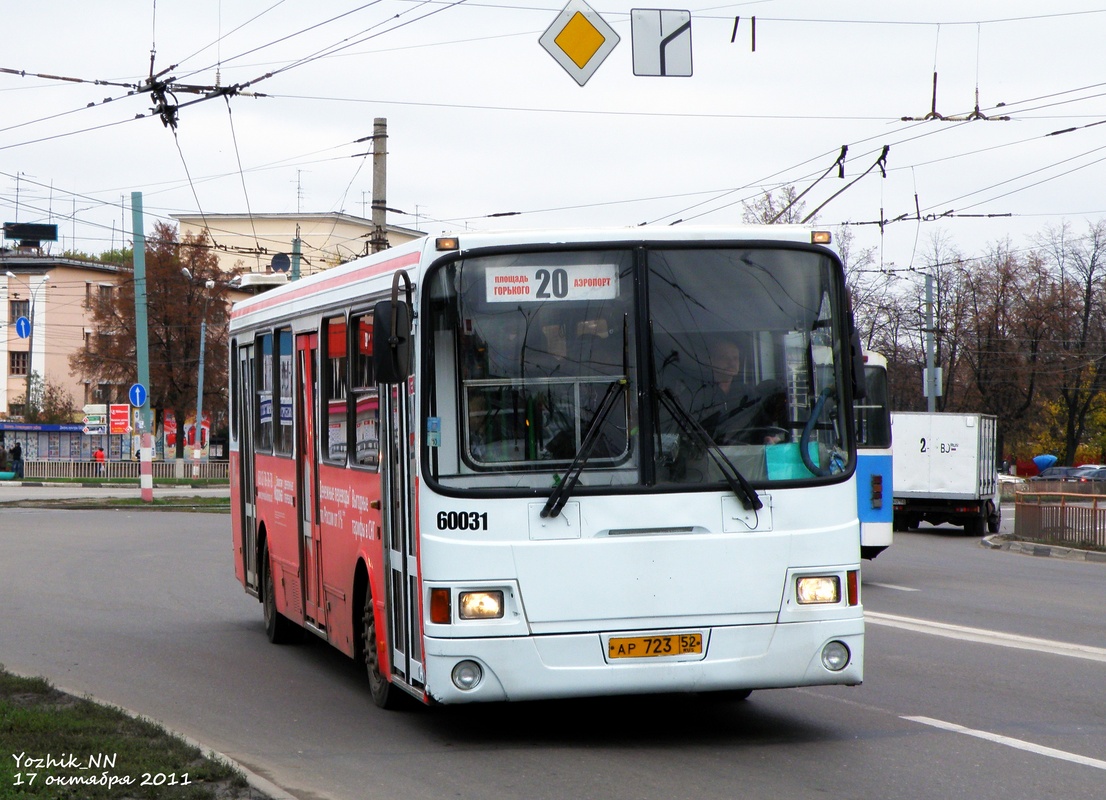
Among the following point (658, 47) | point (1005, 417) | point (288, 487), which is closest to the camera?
point (288, 487)

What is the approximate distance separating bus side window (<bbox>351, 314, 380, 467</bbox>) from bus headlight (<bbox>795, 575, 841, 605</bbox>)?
8.40 ft

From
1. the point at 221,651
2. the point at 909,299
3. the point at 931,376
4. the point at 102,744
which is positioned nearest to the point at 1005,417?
the point at 909,299

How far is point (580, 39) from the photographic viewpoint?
14.7 metres

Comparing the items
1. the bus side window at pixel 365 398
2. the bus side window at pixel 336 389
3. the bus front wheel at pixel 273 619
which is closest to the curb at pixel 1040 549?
the bus front wheel at pixel 273 619

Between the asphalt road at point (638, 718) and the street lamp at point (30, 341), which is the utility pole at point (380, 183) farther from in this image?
the street lamp at point (30, 341)

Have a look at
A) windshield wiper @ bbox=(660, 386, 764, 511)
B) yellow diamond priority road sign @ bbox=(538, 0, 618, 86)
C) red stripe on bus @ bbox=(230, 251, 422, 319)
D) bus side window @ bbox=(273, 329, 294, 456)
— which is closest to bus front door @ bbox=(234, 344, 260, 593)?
red stripe on bus @ bbox=(230, 251, 422, 319)

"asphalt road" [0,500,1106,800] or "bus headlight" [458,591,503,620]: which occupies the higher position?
"bus headlight" [458,591,503,620]

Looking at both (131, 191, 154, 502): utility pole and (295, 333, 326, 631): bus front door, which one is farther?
(131, 191, 154, 502): utility pole

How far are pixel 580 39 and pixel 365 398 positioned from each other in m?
6.66

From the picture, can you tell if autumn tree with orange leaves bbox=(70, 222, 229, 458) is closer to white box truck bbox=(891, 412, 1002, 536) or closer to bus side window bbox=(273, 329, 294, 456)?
white box truck bbox=(891, 412, 1002, 536)

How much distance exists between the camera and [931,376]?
4738 cm

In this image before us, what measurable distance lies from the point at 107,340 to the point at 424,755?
6306cm

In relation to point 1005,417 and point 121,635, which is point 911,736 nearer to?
point 121,635

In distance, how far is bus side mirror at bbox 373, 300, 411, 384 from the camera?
7.63m
